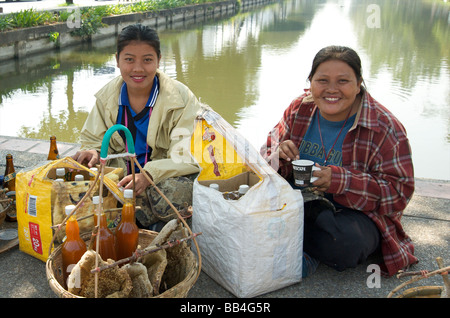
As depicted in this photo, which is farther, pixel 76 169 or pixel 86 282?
pixel 76 169

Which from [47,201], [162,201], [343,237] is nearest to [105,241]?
[47,201]

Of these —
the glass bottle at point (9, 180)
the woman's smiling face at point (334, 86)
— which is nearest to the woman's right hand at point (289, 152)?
the woman's smiling face at point (334, 86)

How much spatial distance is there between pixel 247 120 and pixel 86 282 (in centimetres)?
517

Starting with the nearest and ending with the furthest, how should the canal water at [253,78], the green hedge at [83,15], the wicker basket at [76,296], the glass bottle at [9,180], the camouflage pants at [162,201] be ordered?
the wicker basket at [76,296]
the camouflage pants at [162,201]
the glass bottle at [9,180]
the canal water at [253,78]
the green hedge at [83,15]

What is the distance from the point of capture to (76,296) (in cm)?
185

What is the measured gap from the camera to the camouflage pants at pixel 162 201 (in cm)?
274

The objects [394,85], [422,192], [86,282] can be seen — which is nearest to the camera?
[86,282]

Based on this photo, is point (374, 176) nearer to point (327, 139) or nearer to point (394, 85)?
point (327, 139)

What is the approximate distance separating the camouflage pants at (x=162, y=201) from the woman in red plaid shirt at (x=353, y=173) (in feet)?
1.86

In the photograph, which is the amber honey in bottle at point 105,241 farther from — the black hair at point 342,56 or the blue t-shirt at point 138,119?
the black hair at point 342,56

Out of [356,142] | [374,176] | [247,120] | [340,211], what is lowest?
[247,120]

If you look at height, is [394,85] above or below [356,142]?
below

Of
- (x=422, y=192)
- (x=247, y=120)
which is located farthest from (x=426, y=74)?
(x=422, y=192)

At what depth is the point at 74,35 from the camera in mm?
13242
